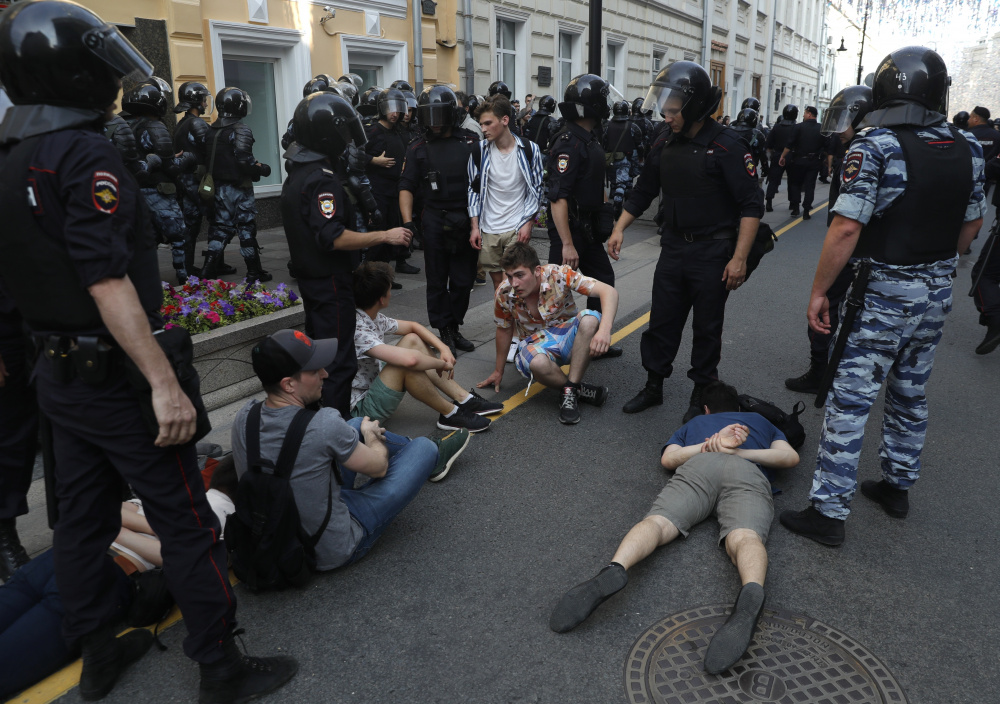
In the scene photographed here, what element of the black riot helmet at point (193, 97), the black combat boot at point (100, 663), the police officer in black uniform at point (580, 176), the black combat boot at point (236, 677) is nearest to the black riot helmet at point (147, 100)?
the black riot helmet at point (193, 97)

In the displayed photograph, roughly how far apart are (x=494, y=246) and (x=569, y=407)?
5.67 feet

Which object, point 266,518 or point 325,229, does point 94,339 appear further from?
point 325,229

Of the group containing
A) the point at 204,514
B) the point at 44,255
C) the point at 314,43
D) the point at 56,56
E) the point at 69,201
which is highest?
the point at 314,43

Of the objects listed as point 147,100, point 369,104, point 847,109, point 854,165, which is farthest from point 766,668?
point 369,104

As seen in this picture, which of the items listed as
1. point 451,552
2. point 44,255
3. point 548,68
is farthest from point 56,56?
point 548,68

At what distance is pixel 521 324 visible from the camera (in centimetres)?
490

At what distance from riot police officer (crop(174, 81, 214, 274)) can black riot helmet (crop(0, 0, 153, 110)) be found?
18.9ft

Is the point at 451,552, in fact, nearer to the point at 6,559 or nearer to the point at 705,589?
the point at 705,589

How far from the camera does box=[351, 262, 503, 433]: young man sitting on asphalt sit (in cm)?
421

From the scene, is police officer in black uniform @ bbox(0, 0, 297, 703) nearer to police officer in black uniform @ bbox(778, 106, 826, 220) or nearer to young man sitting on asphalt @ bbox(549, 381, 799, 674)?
young man sitting on asphalt @ bbox(549, 381, 799, 674)

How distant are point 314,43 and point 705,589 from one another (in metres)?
10.7

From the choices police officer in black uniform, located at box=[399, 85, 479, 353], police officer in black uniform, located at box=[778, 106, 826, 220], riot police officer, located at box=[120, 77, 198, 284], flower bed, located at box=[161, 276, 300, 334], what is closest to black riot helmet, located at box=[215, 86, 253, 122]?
riot police officer, located at box=[120, 77, 198, 284]

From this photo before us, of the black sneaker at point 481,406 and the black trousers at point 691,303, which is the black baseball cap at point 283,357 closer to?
the black sneaker at point 481,406

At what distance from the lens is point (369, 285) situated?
4270mm
